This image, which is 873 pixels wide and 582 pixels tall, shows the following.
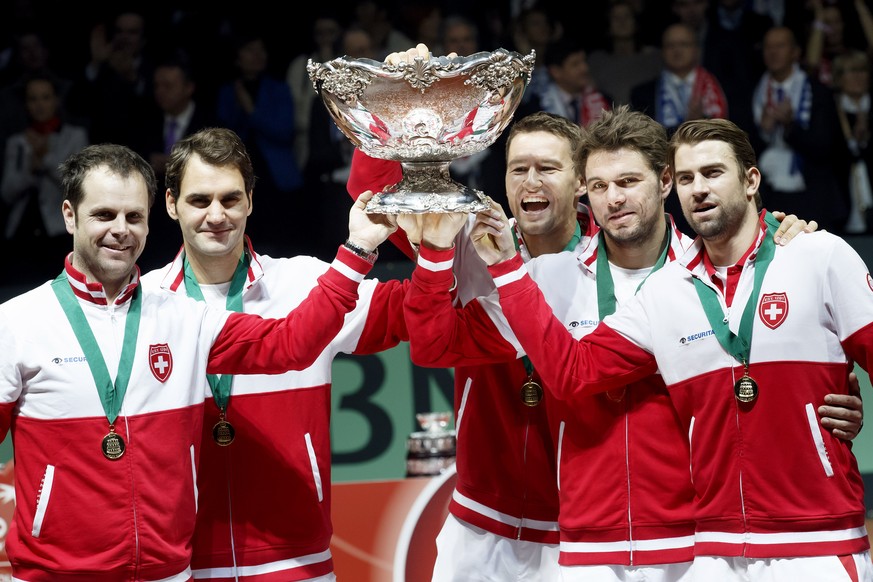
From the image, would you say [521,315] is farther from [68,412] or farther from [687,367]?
[68,412]

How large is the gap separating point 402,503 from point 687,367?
1.87m

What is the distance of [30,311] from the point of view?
366 centimetres

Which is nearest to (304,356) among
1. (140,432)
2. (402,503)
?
(140,432)

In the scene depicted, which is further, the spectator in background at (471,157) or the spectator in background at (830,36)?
the spectator in background at (830,36)

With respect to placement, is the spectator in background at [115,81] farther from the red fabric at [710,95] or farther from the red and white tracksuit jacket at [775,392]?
the red and white tracksuit jacket at [775,392]

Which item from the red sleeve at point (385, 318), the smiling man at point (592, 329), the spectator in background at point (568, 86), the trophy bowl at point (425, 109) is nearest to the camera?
the trophy bowl at point (425, 109)

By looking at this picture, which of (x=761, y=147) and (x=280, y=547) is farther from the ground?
(x=761, y=147)

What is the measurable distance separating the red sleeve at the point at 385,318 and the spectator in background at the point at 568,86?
12.6 feet

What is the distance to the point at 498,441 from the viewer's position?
169 inches

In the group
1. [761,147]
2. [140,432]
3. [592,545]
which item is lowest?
[592,545]

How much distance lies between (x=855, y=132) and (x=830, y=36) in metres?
0.72

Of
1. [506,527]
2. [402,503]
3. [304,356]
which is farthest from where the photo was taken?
[402,503]

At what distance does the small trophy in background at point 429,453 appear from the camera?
557cm

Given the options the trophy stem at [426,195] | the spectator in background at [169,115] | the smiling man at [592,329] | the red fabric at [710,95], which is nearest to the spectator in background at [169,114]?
the spectator in background at [169,115]
